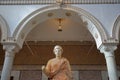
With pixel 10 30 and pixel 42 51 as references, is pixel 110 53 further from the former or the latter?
pixel 42 51

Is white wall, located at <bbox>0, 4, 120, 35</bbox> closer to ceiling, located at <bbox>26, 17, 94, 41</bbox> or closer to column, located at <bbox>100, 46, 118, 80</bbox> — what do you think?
column, located at <bbox>100, 46, 118, 80</bbox>

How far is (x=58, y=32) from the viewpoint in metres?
8.79

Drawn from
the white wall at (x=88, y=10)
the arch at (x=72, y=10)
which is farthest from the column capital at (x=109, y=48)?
the white wall at (x=88, y=10)

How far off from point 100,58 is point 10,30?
4415 millimetres

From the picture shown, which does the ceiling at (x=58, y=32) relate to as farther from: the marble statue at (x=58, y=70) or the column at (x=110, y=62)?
the marble statue at (x=58, y=70)

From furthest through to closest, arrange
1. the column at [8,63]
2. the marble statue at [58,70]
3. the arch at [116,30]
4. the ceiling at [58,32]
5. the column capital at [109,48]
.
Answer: the ceiling at [58,32]
the arch at [116,30]
the column capital at [109,48]
the column at [8,63]
the marble statue at [58,70]

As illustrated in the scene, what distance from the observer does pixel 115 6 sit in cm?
661

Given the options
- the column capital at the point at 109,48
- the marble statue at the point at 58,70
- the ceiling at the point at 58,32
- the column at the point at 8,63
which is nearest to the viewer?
the marble statue at the point at 58,70

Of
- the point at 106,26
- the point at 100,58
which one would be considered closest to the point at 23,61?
the point at 100,58

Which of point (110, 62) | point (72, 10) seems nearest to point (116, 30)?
point (110, 62)

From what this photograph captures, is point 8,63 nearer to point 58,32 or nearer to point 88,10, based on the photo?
point 88,10

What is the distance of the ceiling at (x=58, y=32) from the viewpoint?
8320 mm

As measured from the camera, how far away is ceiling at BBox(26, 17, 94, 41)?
832 centimetres

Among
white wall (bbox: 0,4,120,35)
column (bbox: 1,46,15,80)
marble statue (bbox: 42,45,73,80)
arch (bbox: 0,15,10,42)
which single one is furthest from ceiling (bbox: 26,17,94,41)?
marble statue (bbox: 42,45,73,80)
